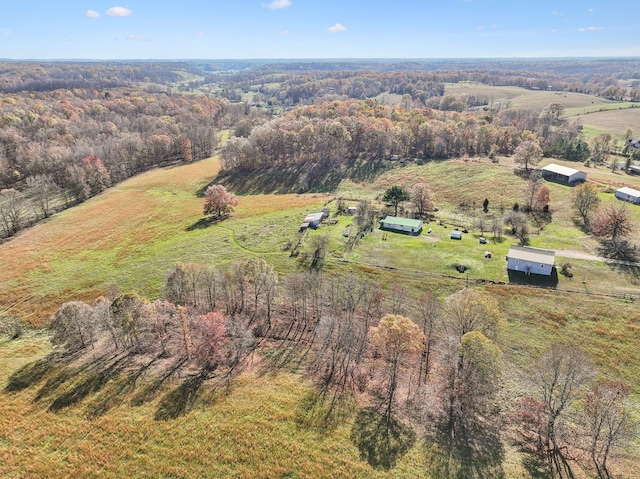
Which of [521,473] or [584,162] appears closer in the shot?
[521,473]

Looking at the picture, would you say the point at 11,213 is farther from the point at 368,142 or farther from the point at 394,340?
the point at 368,142

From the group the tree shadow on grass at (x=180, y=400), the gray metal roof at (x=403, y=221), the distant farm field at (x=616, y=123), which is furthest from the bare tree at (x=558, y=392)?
the distant farm field at (x=616, y=123)

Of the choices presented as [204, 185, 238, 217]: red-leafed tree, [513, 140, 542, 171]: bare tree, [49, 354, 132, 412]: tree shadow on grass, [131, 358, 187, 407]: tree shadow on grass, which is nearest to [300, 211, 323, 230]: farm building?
[204, 185, 238, 217]: red-leafed tree

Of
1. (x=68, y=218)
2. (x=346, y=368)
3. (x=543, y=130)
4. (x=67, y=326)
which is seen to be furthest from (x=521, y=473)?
(x=543, y=130)

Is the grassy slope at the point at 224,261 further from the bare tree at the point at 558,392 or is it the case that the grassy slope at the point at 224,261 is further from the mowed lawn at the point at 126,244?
the bare tree at the point at 558,392

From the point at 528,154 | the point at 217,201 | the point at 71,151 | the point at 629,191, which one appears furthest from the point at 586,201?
the point at 71,151

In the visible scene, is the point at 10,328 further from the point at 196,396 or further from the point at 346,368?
the point at 346,368
